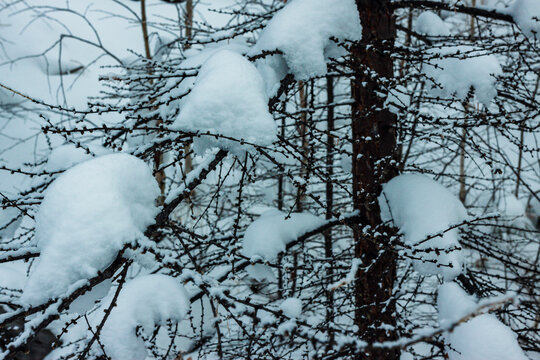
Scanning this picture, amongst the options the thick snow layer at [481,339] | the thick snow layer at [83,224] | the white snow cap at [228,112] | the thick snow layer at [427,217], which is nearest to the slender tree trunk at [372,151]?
the thick snow layer at [427,217]

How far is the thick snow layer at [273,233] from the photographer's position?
2.79 metres

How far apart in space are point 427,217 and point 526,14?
182 cm

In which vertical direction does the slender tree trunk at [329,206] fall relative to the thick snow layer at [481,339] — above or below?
above

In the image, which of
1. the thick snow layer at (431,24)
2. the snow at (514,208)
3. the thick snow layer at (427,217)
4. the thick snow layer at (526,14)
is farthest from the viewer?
the snow at (514,208)

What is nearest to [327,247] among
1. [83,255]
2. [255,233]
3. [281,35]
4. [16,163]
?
[255,233]

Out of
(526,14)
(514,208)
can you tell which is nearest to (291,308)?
(526,14)

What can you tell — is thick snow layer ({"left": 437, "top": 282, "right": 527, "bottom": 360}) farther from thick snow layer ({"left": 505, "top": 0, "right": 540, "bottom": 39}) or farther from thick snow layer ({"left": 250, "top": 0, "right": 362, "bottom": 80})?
thick snow layer ({"left": 505, "top": 0, "right": 540, "bottom": 39})

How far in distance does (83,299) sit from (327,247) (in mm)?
4399

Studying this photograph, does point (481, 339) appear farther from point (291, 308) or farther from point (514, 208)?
point (514, 208)

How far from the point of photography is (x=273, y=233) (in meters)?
2.88

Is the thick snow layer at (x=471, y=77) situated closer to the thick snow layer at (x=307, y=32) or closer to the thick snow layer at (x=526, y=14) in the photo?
the thick snow layer at (x=526, y=14)

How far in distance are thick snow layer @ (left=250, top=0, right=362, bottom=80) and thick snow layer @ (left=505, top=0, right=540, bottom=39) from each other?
5.15ft

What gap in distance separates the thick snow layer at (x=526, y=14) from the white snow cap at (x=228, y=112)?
2419 millimetres

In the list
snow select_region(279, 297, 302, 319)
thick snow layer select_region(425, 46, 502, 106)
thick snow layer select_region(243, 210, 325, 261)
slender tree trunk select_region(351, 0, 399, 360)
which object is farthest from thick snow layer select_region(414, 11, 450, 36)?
snow select_region(279, 297, 302, 319)
